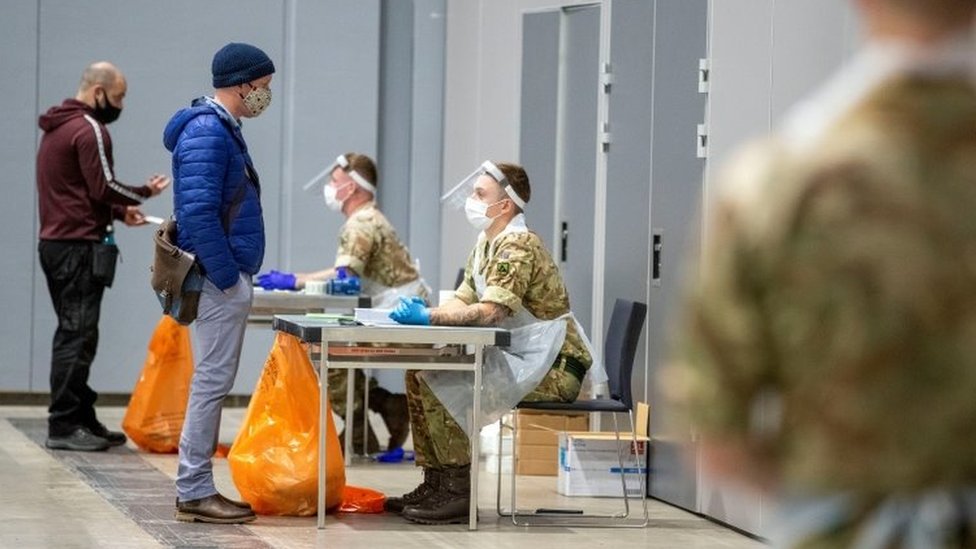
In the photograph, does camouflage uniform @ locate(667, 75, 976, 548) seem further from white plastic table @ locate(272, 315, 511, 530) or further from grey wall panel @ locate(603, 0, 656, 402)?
grey wall panel @ locate(603, 0, 656, 402)

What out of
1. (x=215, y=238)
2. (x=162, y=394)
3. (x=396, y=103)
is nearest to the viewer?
(x=215, y=238)

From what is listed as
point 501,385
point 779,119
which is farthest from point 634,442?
point 779,119

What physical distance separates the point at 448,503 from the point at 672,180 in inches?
65.4

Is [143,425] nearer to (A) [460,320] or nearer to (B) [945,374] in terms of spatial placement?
(A) [460,320]

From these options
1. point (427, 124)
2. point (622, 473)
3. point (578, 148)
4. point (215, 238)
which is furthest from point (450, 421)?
point (427, 124)

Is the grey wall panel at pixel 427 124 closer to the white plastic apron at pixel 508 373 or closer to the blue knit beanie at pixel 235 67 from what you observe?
the white plastic apron at pixel 508 373

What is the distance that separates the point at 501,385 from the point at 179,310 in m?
1.24

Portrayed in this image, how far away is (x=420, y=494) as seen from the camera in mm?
6625

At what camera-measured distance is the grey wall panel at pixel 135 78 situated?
10352 millimetres

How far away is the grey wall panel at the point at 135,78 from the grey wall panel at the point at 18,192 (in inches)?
2.5

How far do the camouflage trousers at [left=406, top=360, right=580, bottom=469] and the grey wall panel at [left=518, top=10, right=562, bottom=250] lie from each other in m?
1.90

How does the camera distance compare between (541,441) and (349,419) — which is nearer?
Result: (541,441)

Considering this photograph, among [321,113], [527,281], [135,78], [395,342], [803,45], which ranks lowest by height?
[395,342]

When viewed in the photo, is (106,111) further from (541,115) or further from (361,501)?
(361,501)
